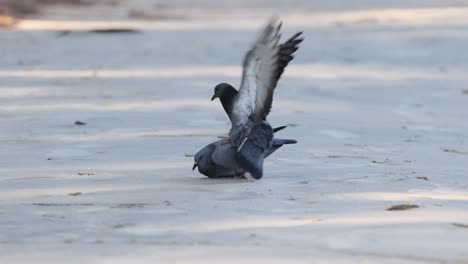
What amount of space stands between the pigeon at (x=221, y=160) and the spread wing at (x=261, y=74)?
158 mm

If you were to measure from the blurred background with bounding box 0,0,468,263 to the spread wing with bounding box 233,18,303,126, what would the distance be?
1.24 ft

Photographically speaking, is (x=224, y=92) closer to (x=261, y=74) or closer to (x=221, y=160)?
(x=261, y=74)

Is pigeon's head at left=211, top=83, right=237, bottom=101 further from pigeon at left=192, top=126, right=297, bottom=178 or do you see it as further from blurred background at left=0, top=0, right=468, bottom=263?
blurred background at left=0, top=0, right=468, bottom=263

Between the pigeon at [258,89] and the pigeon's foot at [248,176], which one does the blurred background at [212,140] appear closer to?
the pigeon's foot at [248,176]

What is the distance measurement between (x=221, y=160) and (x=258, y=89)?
430 mm

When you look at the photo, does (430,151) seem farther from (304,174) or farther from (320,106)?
(320,106)

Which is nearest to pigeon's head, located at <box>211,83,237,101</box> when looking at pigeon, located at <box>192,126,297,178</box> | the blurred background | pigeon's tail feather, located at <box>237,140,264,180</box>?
pigeon, located at <box>192,126,297,178</box>

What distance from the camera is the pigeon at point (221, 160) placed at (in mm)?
7840

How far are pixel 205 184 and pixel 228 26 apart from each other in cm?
1719

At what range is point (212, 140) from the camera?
9.91 metres

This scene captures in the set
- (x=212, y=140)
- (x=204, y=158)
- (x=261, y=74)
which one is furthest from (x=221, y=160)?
(x=212, y=140)

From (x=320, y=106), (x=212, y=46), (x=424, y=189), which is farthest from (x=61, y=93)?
(x=212, y=46)

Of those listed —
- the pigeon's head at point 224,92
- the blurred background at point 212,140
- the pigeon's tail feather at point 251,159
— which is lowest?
the blurred background at point 212,140

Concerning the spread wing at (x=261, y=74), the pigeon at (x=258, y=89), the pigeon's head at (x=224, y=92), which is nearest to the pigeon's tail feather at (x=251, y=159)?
the pigeon at (x=258, y=89)
